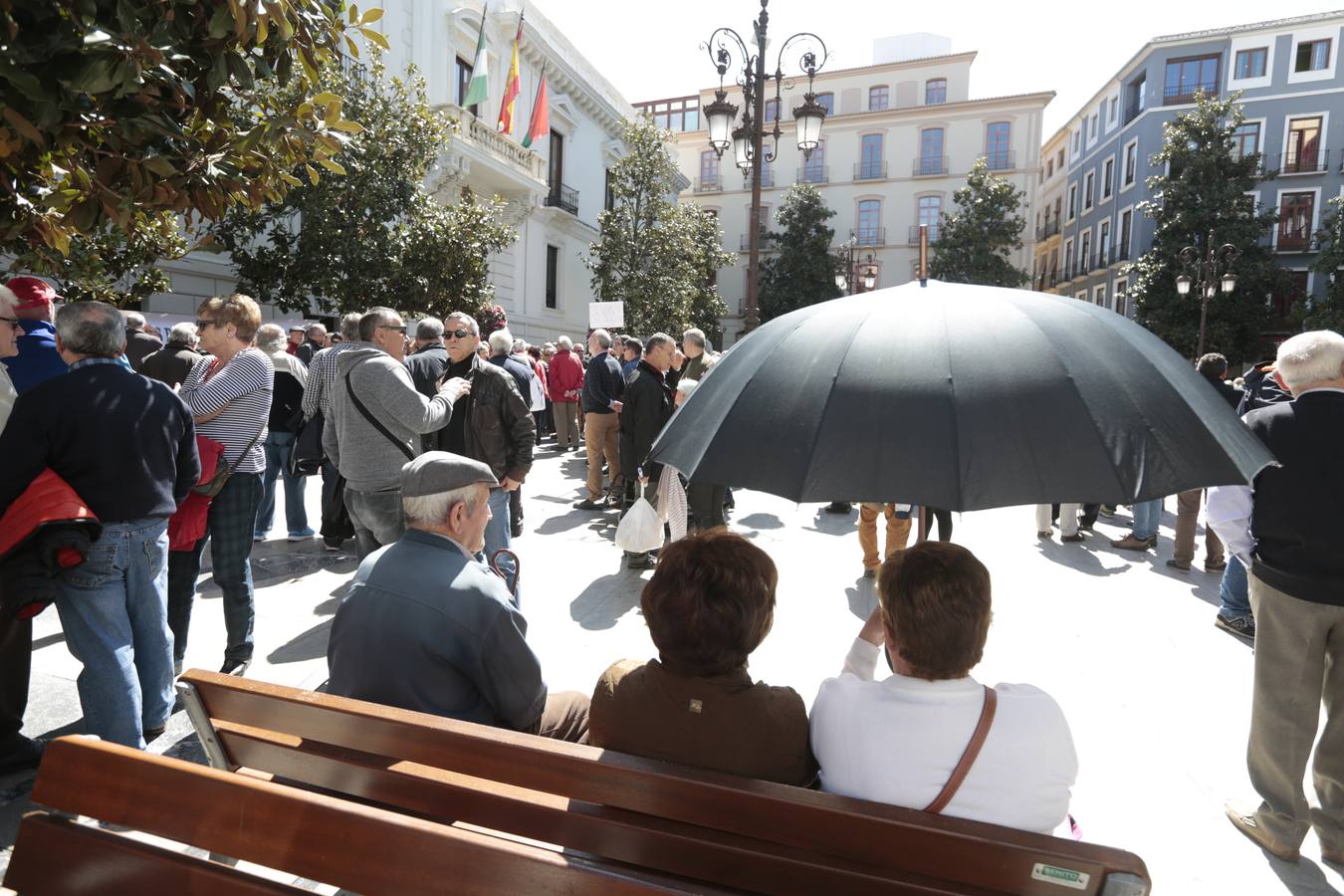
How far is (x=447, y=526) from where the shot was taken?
8.27 ft

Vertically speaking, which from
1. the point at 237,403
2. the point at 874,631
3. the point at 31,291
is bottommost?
the point at 874,631

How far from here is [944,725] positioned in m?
1.66

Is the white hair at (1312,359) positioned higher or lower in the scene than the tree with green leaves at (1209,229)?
lower

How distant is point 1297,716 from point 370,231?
14.4 meters

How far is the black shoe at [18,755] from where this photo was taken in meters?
3.07

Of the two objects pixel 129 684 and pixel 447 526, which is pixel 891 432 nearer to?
pixel 447 526

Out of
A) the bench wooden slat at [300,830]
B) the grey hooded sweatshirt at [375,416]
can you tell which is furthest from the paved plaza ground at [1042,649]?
the grey hooded sweatshirt at [375,416]

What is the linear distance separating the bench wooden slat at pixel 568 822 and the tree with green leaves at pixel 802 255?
41.6m

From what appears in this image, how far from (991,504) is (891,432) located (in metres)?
0.27

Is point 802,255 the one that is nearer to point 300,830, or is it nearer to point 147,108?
point 147,108

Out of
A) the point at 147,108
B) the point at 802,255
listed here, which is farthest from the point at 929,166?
the point at 147,108

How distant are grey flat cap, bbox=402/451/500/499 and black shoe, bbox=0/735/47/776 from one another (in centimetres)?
211

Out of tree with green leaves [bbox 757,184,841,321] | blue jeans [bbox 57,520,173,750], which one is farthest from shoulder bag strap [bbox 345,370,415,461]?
tree with green leaves [bbox 757,184,841,321]

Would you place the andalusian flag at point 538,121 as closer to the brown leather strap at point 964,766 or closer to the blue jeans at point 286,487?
the blue jeans at point 286,487
